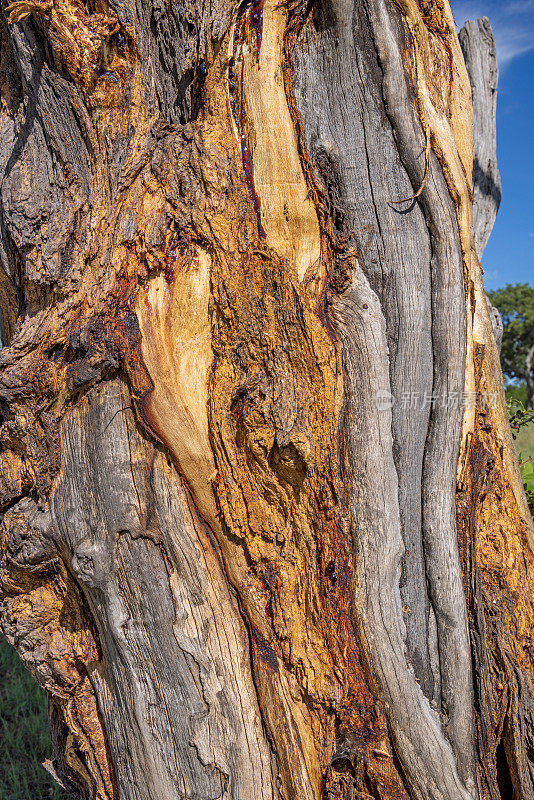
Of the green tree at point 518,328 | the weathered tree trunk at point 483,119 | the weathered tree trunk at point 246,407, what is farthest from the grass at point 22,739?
the green tree at point 518,328

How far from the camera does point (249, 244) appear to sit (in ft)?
5.24

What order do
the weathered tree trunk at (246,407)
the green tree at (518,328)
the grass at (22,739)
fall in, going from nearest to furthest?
the weathered tree trunk at (246,407) < the grass at (22,739) < the green tree at (518,328)

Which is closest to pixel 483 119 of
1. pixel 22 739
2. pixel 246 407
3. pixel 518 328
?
pixel 246 407

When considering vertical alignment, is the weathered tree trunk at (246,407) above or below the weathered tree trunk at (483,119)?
below

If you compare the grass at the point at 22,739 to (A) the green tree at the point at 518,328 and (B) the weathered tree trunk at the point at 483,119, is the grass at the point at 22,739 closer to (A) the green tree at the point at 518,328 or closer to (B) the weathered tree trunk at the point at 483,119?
(B) the weathered tree trunk at the point at 483,119

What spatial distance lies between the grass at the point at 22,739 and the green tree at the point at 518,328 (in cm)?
1806

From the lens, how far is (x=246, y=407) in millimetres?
1558

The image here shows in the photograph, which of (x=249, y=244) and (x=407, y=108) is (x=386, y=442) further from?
(x=407, y=108)

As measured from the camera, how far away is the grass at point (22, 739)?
113 inches

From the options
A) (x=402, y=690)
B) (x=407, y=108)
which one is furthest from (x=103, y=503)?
(x=407, y=108)

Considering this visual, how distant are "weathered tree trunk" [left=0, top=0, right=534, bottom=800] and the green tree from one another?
1871cm

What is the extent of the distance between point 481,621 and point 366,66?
170 centimetres

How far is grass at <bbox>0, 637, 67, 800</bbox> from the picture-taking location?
2871 mm

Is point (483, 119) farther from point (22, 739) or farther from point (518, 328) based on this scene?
point (518, 328)
